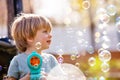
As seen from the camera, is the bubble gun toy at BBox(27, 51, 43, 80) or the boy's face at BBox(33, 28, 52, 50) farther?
the boy's face at BBox(33, 28, 52, 50)

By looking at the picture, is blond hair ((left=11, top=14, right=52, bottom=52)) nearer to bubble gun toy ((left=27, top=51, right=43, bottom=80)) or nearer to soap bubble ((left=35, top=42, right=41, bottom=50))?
soap bubble ((left=35, top=42, right=41, bottom=50))

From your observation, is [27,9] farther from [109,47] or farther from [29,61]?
[29,61]

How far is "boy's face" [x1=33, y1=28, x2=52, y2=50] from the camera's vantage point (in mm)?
2297

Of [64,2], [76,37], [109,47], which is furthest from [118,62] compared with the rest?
[64,2]

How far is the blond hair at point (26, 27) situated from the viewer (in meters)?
2.32

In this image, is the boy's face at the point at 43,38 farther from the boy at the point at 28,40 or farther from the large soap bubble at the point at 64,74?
the large soap bubble at the point at 64,74

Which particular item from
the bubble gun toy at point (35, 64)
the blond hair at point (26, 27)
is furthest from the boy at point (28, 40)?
the bubble gun toy at point (35, 64)

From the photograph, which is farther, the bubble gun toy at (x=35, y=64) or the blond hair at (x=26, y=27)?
the blond hair at (x=26, y=27)

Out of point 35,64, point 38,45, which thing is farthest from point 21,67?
point 35,64

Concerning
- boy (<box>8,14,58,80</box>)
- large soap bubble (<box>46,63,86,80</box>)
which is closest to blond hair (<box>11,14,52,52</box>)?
boy (<box>8,14,58,80</box>)

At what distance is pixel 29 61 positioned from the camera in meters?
2.05

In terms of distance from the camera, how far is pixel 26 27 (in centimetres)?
233

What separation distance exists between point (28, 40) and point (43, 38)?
0.09 m

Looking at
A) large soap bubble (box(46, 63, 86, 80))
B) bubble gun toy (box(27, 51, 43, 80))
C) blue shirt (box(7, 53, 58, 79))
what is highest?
bubble gun toy (box(27, 51, 43, 80))
